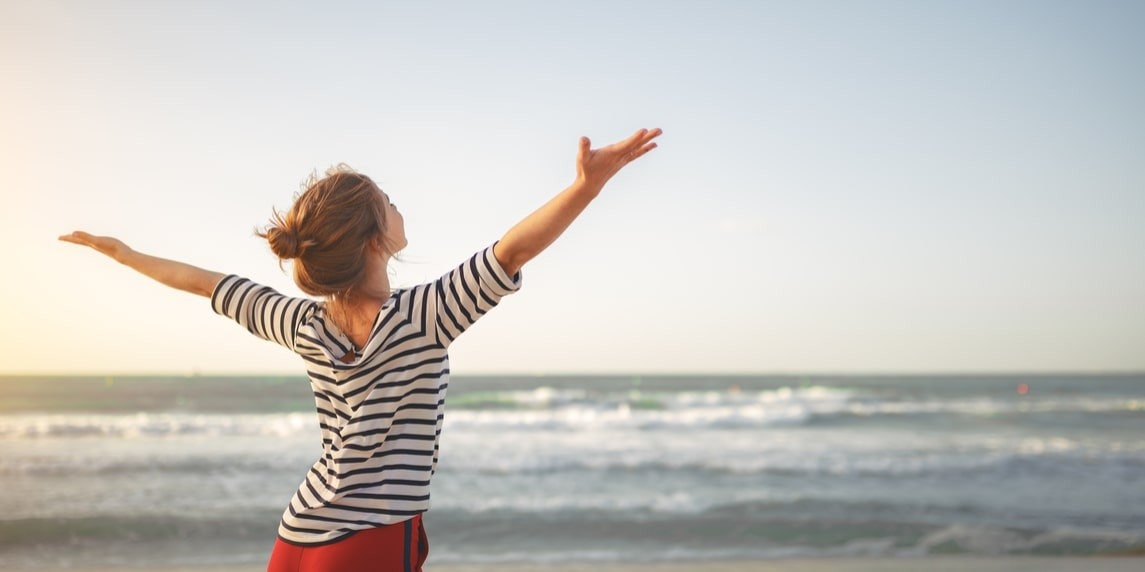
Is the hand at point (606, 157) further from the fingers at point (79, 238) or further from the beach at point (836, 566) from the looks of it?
the beach at point (836, 566)

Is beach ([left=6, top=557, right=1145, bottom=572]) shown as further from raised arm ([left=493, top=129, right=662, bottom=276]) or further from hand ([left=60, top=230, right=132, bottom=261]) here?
raised arm ([left=493, top=129, right=662, bottom=276])

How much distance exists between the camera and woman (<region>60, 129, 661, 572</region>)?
1292 mm

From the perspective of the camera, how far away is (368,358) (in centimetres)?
133

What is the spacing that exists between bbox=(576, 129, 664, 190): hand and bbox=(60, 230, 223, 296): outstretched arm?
0.84 metres

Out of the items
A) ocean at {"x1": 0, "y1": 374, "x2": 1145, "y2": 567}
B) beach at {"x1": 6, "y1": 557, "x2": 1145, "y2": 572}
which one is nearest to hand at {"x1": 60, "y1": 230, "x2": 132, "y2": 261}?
beach at {"x1": 6, "y1": 557, "x2": 1145, "y2": 572}

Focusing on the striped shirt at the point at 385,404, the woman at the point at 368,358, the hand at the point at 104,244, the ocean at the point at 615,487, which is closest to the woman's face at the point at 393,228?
the woman at the point at 368,358

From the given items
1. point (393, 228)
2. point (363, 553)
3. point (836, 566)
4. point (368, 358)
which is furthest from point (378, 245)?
point (836, 566)

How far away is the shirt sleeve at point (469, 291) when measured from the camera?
1238mm

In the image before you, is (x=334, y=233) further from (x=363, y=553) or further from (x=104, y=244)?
(x=104, y=244)

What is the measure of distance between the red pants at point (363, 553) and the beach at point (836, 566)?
11.9 ft

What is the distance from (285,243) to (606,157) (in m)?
0.57

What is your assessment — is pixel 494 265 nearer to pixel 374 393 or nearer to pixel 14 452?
pixel 374 393

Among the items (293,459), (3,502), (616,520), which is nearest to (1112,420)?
(616,520)

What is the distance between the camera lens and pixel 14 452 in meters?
10.1
